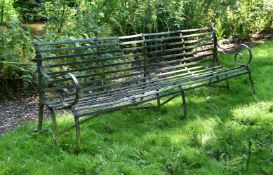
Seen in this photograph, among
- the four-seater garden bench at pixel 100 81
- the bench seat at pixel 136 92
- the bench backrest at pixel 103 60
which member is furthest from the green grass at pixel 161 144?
the bench backrest at pixel 103 60

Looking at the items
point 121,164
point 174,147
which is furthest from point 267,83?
point 121,164

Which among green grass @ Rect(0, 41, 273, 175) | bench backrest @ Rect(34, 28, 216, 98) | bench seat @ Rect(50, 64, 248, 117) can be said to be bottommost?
green grass @ Rect(0, 41, 273, 175)

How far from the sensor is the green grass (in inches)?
143

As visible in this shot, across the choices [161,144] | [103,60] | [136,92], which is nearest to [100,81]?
[103,60]

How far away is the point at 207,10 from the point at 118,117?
4268 mm

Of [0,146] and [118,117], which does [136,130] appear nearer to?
[118,117]

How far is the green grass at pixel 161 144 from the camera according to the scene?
3.62 meters

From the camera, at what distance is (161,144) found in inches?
164

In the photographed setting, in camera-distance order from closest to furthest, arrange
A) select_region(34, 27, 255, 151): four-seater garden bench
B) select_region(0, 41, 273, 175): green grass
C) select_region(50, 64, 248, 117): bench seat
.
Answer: select_region(0, 41, 273, 175): green grass
select_region(34, 27, 255, 151): four-seater garden bench
select_region(50, 64, 248, 117): bench seat

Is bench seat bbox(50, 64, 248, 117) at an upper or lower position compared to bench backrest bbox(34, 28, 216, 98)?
lower

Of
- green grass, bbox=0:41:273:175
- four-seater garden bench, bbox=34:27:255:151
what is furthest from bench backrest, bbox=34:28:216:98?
green grass, bbox=0:41:273:175

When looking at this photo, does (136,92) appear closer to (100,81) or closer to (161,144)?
(100,81)

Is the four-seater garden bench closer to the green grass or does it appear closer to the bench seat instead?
the bench seat

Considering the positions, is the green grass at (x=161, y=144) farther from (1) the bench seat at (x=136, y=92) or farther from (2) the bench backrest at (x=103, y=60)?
(2) the bench backrest at (x=103, y=60)
